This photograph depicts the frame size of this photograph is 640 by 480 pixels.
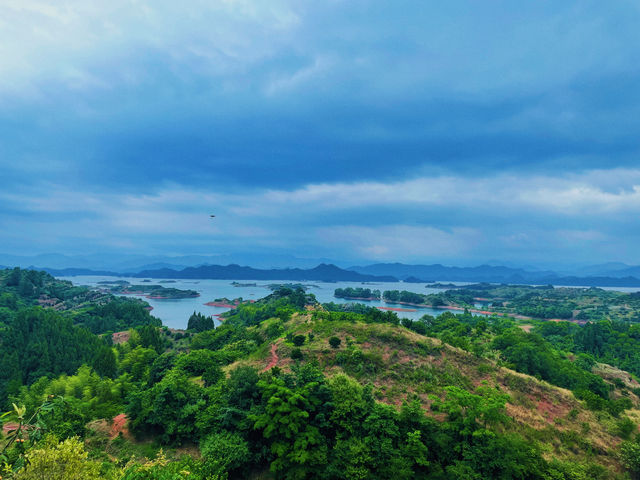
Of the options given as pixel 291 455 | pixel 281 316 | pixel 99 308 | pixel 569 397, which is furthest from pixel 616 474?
pixel 99 308

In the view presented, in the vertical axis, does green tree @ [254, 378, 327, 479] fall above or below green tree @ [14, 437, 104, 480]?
below

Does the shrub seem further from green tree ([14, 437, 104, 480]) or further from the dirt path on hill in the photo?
the dirt path on hill

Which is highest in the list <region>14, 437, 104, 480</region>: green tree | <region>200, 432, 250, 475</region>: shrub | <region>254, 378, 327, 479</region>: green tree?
<region>14, 437, 104, 480</region>: green tree

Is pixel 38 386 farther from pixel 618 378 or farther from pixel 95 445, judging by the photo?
pixel 618 378

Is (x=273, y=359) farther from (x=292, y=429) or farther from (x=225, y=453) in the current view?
(x=292, y=429)

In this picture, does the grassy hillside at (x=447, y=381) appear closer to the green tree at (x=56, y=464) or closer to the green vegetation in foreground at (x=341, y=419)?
the green vegetation in foreground at (x=341, y=419)

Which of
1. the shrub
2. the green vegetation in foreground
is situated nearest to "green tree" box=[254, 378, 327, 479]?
the green vegetation in foreground

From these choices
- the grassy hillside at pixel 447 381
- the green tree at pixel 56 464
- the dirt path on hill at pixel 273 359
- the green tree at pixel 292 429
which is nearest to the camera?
the green tree at pixel 56 464

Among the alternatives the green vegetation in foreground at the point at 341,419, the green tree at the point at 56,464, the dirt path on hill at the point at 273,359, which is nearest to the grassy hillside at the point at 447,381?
the green vegetation in foreground at the point at 341,419

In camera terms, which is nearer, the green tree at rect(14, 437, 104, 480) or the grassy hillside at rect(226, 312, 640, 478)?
the green tree at rect(14, 437, 104, 480)
